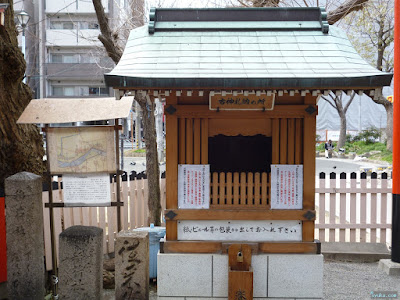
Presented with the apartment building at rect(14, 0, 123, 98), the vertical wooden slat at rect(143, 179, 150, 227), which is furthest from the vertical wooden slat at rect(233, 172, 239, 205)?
the apartment building at rect(14, 0, 123, 98)

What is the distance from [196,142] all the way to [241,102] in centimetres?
82

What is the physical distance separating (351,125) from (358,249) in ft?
124

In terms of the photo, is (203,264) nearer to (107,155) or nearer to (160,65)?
(107,155)

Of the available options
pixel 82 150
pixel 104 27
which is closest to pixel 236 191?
pixel 82 150

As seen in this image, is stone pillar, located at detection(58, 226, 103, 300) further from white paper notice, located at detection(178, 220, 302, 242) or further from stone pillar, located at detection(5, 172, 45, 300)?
white paper notice, located at detection(178, 220, 302, 242)

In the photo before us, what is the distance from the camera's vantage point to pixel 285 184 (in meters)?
4.96

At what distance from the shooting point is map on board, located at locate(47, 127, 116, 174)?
541 cm

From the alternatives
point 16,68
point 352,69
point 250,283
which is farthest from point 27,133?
point 352,69

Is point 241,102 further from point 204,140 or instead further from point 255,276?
point 255,276

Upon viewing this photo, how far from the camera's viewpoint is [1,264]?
5457 mm

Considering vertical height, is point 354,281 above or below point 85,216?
below

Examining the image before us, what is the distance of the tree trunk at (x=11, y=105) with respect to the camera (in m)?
5.95

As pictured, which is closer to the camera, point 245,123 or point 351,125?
point 245,123

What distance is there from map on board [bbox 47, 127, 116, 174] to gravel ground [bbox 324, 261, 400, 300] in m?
4.12
